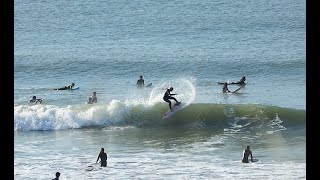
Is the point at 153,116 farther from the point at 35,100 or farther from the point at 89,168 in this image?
the point at 89,168

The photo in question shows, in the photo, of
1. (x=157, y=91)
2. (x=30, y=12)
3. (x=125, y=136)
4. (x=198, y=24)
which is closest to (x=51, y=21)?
(x=30, y=12)

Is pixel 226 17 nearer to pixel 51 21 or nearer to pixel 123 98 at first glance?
pixel 51 21

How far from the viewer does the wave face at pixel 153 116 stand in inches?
1426

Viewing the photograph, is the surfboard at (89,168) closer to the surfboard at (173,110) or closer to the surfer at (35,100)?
the surfboard at (173,110)

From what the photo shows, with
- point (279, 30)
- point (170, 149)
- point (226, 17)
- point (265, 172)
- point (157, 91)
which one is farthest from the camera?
point (226, 17)

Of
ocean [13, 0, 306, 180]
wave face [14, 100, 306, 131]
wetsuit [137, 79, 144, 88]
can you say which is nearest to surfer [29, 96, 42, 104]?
ocean [13, 0, 306, 180]

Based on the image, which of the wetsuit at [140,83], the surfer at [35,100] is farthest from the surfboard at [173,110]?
the wetsuit at [140,83]

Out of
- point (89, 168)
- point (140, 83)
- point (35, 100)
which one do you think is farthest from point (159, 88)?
point (89, 168)

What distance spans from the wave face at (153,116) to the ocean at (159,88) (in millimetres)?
52

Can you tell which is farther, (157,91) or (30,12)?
(30,12)

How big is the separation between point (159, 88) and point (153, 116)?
8.94 m

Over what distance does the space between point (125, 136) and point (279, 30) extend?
32.7m

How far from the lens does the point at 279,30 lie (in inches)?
2534

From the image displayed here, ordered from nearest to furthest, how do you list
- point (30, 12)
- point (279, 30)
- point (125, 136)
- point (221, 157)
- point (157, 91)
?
point (221, 157) → point (125, 136) → point (157, 91) → point (279, 30) → point (30, 12)
